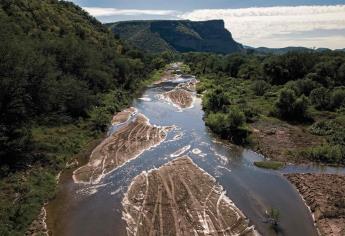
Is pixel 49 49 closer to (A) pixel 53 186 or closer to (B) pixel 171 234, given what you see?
(A) pixel 53 186

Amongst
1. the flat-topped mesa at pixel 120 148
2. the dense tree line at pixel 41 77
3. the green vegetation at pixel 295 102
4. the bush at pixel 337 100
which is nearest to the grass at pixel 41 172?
the dense tree line at pixel 41 77

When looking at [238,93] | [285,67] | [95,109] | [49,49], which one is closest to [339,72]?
[285,67]

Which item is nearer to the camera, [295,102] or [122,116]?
[295,102]

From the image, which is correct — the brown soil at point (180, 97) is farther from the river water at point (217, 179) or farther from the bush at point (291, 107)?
the river water at point (217, 179)

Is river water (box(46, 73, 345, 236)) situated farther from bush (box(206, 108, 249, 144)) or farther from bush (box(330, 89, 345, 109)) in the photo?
bush (box(330, 89, 345, 109))

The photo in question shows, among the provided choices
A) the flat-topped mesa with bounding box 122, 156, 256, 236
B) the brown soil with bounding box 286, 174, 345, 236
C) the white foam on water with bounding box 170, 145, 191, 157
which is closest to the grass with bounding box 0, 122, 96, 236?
the flat-topped mesa with bounding box 122, 156, 256, 236

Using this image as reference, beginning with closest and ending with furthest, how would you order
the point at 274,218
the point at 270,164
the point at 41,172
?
the point at 274,218
the point at 41,172
the point at 270,164

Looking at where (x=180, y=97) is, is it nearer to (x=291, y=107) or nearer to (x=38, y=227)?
(x=291, y=107)

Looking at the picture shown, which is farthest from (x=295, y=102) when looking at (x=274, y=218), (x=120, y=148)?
(x=274, y=218)
